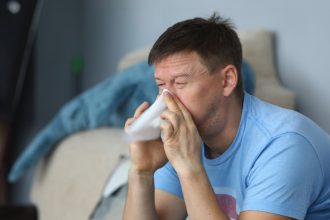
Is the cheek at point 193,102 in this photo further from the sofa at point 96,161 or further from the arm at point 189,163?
the sofa at point 96,161

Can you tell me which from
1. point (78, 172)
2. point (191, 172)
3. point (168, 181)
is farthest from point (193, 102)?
point (78, 172)

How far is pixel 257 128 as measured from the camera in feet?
3.54

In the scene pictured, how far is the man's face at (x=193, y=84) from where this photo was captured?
109 centimetres

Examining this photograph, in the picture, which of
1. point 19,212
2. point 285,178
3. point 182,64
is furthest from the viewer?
point 19,212

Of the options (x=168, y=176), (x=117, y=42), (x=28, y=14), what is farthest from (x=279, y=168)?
(x=117, y=42)

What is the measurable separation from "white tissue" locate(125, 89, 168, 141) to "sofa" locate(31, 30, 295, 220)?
504 millimetres

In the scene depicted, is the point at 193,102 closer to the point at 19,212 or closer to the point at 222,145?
the point at 222,145

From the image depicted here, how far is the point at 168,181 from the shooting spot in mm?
1271

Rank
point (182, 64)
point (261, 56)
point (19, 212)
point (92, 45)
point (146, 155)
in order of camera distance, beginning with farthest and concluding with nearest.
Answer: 1. point (92, 45)
2. point (19, 212)
3. point (261, 56)
4. point (146, 155)
5. point (182, 64)

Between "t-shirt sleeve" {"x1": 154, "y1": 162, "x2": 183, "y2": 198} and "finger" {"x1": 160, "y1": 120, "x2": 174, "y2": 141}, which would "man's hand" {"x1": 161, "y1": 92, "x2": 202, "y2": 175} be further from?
"t-shirt sleeve" {"x1": 154, "y1": 162, "x2": 183, "y2": 198}

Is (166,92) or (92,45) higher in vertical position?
(166,92)

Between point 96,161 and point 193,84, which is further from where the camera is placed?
point 96,161

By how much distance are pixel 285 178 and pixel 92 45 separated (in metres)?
1.97

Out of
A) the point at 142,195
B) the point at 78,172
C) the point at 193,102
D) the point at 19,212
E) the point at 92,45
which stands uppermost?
the point at 193,102
